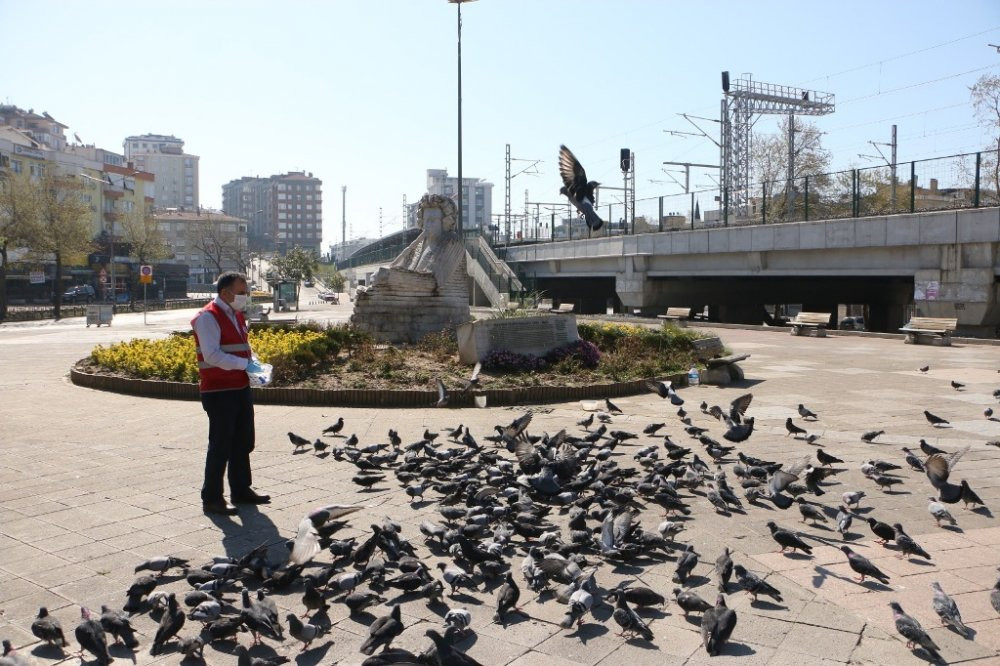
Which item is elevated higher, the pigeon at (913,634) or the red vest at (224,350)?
the red vest at (224,350)

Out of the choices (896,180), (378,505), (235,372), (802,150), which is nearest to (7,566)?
(235,372)

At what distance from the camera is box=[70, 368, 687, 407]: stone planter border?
1140 centimetres

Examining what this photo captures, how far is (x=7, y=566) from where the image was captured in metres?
5.00

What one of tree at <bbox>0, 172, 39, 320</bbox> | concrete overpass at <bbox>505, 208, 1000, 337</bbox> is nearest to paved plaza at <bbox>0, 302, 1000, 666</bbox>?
concrete overpass at <bbox>505, 208, 1000, 337</bbox>

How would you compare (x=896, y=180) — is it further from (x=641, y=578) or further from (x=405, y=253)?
(x=641, y=578)

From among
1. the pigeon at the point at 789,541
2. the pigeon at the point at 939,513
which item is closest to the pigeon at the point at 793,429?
the pigeon at the point at 939,513

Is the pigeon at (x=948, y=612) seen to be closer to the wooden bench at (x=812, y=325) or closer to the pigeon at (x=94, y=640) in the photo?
the pigeon at (x=94, y=640)

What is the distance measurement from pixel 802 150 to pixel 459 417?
42.0 metres

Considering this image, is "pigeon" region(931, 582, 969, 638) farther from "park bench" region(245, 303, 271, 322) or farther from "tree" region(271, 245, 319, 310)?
"tree" region(271, 245, 319, 310)

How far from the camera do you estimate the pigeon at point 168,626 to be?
3.91m

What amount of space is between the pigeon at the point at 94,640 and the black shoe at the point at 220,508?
2.24 metres

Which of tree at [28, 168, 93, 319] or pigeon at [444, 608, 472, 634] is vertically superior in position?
tree at [28, 168, 93, 319]

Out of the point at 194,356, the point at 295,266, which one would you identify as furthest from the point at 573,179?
the point at 295,266

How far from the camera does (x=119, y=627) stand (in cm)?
394
